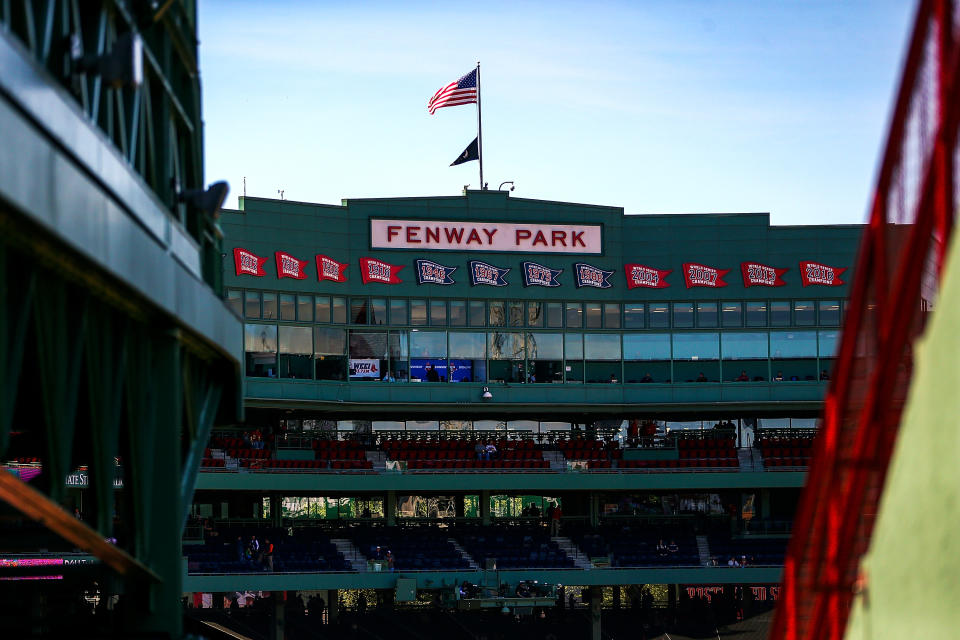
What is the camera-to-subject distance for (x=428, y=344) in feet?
164

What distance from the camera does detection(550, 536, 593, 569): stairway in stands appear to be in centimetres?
4722

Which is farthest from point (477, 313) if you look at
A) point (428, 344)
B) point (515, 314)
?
point (428, 344)

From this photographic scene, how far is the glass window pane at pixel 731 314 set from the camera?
5166 cm

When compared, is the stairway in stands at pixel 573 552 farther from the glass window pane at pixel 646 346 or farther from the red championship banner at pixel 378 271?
the red championship banner at pixel 378 271

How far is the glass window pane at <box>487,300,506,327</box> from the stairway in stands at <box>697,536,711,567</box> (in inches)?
454

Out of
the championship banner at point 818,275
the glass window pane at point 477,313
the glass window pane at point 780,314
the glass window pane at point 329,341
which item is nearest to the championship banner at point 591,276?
the glass window pane at point 477,313

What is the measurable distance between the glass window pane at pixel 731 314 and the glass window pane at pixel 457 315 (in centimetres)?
1048

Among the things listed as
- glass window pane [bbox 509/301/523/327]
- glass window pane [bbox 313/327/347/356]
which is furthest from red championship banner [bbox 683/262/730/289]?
glass window pane [bbox 313/327/347/356]

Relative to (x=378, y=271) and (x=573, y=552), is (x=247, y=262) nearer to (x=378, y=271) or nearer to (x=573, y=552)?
(x=378, y=271)

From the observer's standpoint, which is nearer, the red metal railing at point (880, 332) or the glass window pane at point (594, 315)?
the red metal railing at point (880, 332)

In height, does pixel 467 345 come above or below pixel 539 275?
below

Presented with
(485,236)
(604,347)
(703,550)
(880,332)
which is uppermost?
(485,236)

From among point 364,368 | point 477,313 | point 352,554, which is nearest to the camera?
point 352,554

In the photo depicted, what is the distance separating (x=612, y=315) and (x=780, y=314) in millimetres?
6807
